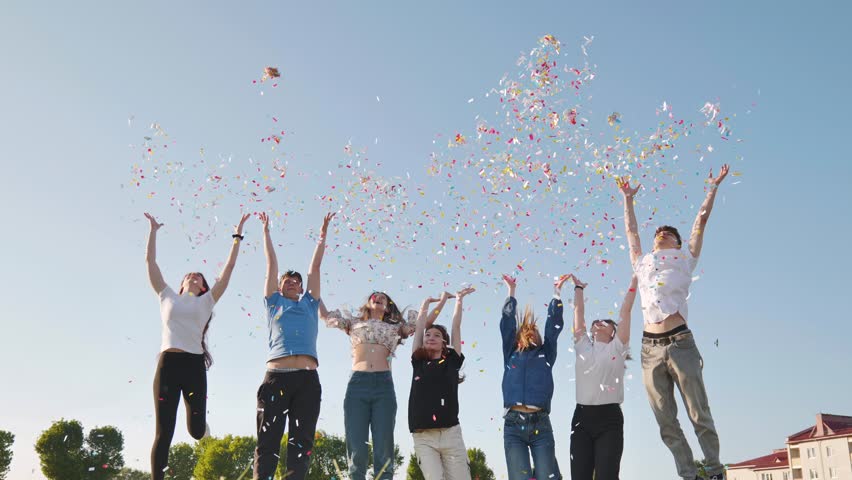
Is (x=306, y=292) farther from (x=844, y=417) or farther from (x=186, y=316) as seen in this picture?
(x=844, y=417)

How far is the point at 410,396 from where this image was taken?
812 centimetres

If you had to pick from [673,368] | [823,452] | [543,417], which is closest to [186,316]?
[543,417]

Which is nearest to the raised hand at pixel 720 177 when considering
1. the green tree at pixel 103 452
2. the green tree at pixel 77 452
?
A: the green tree at pixel 77 452

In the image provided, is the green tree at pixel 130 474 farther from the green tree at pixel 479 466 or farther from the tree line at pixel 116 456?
the green tree at pixel 479 466

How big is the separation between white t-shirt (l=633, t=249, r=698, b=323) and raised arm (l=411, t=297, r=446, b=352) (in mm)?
2799

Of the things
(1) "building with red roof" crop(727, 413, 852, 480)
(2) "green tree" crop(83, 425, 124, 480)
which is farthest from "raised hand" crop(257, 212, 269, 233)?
(1) "building with red roof" crop(727, 413, 852, 480)

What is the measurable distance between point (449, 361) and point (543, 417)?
52.2 inches

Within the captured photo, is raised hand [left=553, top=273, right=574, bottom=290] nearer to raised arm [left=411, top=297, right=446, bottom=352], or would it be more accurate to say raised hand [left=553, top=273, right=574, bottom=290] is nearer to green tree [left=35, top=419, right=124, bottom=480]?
raised arm [left=411, top=297, right=446, bottom=352]

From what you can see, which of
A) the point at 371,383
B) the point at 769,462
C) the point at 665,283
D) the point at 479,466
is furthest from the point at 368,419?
the point at 769,462

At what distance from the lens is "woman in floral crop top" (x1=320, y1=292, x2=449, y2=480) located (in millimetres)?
7582

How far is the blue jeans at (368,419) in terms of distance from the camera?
7.55 metres

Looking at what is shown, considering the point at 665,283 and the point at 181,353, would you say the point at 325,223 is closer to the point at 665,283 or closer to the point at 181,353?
the point at 181,353

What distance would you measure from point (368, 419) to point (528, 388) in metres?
1.90

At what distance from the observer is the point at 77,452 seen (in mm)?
48625
